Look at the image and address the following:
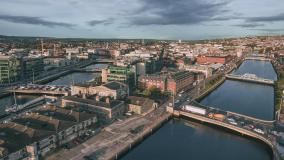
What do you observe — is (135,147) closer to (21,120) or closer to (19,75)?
(21,120)

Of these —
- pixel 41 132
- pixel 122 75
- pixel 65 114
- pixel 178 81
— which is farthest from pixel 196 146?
pixel 122 75

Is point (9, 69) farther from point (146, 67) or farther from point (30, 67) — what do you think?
point (146, 67)

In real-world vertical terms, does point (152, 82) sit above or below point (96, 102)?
above

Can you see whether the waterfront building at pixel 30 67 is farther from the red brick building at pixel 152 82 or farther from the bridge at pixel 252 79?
the bridge at pixel 252 79

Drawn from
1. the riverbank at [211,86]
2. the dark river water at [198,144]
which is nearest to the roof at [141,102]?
the dark river water at [198,144]

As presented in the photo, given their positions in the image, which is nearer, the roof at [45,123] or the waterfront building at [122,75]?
the roof at [45,123]
